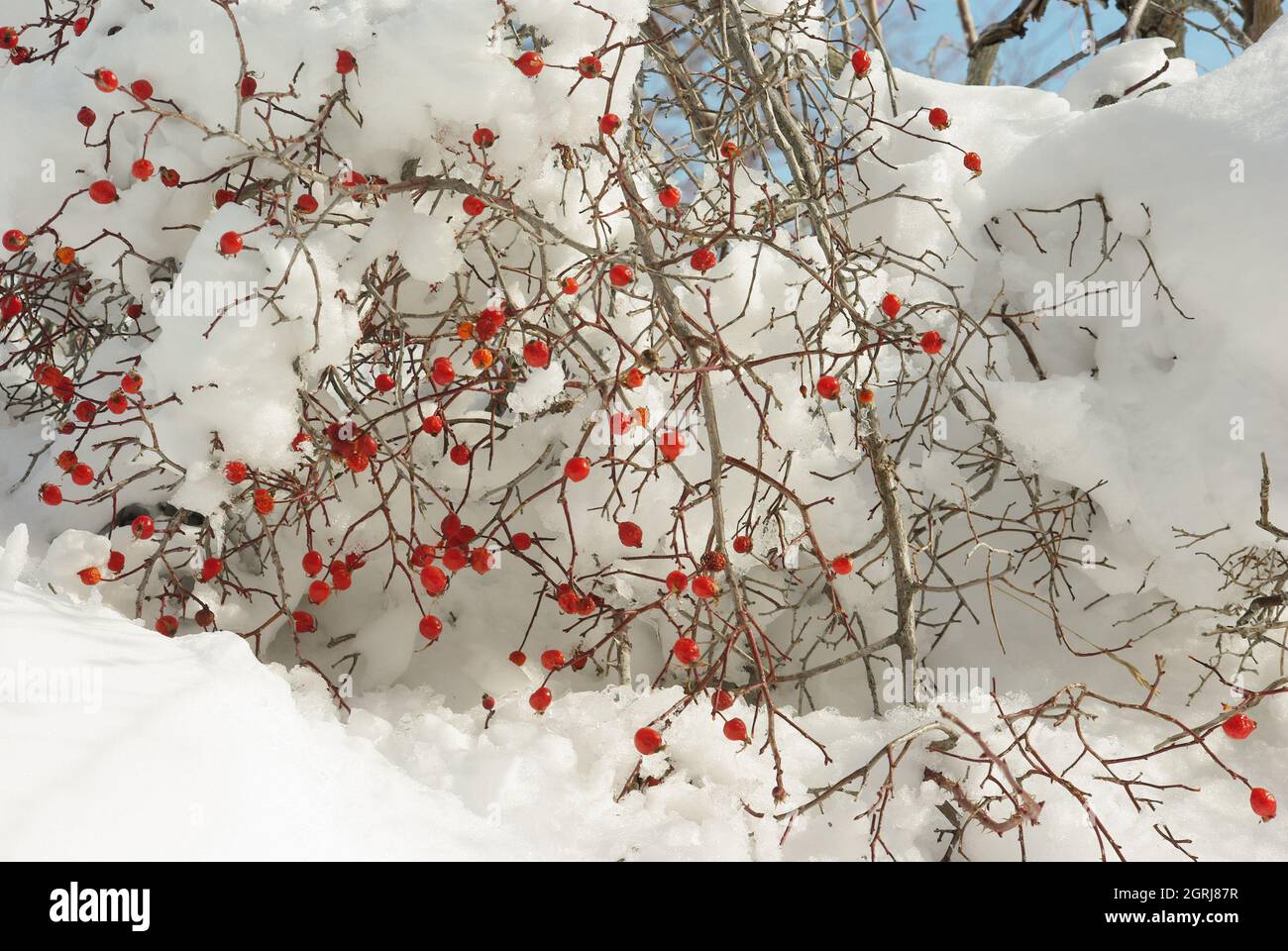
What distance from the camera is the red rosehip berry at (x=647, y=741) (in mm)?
1546

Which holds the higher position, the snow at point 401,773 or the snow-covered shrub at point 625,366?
the snow-covered shrub at point 625,366

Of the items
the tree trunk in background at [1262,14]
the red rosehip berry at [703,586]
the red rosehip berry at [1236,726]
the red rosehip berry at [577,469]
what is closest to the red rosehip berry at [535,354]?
the red rosehip berry at [577,469]

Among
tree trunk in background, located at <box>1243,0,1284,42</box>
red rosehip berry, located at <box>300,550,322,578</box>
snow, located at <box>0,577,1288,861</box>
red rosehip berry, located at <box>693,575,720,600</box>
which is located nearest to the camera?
snow, located at <box>0,577,1288,861</box>

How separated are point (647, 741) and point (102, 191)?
1334 millimetres

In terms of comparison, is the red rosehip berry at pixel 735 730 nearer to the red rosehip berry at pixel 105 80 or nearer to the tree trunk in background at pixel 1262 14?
the red rosehip berry at pixel 105 80

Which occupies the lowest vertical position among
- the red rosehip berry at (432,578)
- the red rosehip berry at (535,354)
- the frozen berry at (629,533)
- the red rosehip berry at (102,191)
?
the red rosehip berry at (432,578)

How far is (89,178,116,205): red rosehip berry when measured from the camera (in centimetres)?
174

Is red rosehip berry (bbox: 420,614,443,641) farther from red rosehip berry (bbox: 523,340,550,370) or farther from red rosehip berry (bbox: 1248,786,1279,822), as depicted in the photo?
red rosehip berry (bbox: 1248,786,1279,822)

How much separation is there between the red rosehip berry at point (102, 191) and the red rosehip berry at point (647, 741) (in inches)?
51.6

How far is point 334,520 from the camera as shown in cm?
205

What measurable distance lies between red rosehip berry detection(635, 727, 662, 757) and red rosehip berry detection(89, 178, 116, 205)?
4.30 feet

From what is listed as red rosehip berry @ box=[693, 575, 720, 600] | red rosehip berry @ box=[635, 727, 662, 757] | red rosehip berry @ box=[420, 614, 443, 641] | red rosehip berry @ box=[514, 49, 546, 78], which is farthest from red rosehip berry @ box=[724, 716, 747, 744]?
red rosehip berry @ box=[514, 49, 546, 78]
